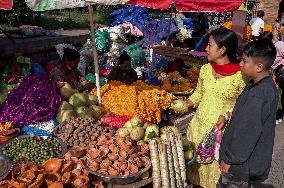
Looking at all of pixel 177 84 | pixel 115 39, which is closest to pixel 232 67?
pixel 177 84

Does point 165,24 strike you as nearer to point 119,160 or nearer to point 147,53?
point 147,53

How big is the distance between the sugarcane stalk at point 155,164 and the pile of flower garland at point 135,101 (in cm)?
139

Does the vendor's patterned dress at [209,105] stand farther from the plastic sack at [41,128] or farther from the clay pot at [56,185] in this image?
the plastic sack at [41,128]

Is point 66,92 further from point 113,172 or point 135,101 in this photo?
point 113,172

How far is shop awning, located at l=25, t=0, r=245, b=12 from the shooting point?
365 centimetres

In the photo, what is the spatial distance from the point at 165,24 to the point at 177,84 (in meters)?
5.20

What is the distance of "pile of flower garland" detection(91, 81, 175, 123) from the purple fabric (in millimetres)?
789

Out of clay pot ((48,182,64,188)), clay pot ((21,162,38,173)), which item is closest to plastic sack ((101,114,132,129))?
clay pot ((21,162,38,173))

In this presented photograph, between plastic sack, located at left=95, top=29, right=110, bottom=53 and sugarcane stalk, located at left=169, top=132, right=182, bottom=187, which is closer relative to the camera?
sugarcane stalk, located at left=169, top=132, right=182, bottom=187

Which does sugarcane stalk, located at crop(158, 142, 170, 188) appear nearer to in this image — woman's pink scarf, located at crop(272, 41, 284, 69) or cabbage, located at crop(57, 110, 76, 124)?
cabbage, located at crop(57, 110, 76, 124)

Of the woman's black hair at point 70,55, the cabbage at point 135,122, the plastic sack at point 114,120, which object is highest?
the woman's black hair at point 70,55

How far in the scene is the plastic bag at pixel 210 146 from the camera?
3666mm

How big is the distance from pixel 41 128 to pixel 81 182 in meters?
1.51

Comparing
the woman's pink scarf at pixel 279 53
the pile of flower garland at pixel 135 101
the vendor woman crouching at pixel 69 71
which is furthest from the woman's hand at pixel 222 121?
the woman's pink scarf at pixel 279 53
